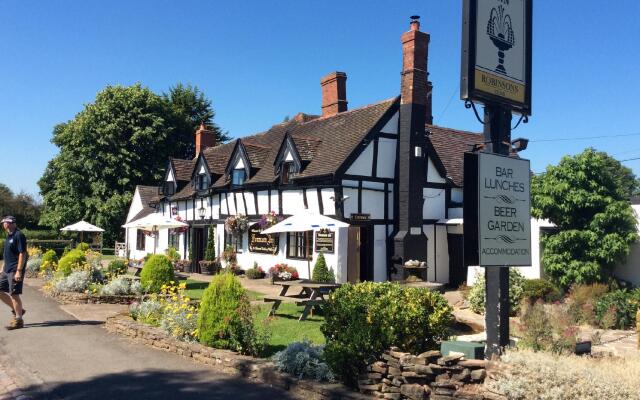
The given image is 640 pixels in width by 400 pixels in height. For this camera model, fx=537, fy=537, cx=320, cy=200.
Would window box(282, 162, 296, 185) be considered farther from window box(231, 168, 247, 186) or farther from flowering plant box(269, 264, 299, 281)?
flowering plant box(269, 264, 299, 281)

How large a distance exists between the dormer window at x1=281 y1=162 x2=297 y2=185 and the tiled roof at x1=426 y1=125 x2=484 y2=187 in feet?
18.0

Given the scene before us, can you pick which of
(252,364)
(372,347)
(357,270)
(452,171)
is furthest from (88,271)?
(452,171)

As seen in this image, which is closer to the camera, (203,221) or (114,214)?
(203,221)

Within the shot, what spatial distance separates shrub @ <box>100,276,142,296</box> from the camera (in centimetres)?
1391

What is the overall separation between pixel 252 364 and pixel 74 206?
3713cm

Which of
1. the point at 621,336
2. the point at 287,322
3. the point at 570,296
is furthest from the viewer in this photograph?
the point at 570,296

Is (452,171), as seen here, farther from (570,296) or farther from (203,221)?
(203,221)

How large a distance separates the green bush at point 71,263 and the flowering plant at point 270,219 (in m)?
6.66

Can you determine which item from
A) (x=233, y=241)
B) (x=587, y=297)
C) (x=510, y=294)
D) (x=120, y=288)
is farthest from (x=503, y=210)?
(x=233, y=241)

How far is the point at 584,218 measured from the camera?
14.0 metres

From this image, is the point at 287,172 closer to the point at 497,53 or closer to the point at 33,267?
the point at 33,267

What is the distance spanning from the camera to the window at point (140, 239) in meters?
34.4

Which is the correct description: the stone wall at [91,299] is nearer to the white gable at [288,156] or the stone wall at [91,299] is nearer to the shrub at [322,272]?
the shrub at [322,272]

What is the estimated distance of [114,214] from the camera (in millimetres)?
39250
